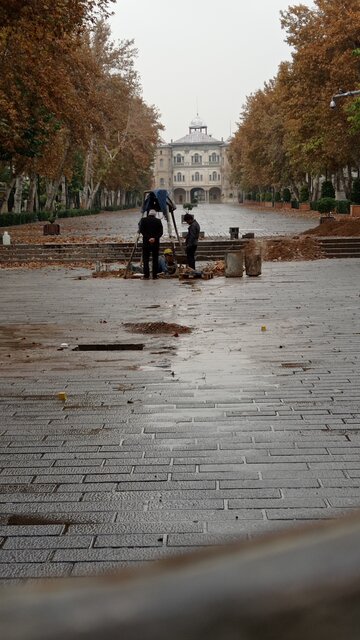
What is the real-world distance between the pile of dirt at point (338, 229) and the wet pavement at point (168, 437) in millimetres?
18676

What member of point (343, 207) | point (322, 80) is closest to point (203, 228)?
point (322, 80)

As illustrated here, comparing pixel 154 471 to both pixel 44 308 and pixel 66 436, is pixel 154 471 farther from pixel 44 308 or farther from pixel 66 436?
pixel 44 308

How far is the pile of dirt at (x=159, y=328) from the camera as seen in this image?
11.2m

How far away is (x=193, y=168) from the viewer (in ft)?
647

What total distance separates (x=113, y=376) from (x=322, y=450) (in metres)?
3.23

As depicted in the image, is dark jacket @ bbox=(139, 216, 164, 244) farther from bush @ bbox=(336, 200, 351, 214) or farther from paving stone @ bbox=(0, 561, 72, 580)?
bush @ bbox=(336, 200, 351, 214)

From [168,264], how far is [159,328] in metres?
11.2

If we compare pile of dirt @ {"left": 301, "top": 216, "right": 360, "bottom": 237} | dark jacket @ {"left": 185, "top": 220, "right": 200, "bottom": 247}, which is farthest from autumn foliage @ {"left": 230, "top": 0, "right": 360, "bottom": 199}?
dark jacket @ {"left": 185, "top": 220, "right": 200, "bottom": 247}

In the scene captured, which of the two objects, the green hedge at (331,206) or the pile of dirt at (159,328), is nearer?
the pile of dirt at (159,328)

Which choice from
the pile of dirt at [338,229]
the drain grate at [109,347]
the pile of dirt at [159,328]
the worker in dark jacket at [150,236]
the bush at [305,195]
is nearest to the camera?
the drain grate at [109,347]

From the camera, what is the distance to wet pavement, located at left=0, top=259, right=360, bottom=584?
3.77 m

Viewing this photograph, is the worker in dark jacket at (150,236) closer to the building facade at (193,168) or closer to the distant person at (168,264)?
the distant person at (168,264)

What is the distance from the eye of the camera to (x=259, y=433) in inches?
217

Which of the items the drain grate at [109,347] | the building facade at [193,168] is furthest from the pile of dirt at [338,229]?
the building facade at [193,168]
